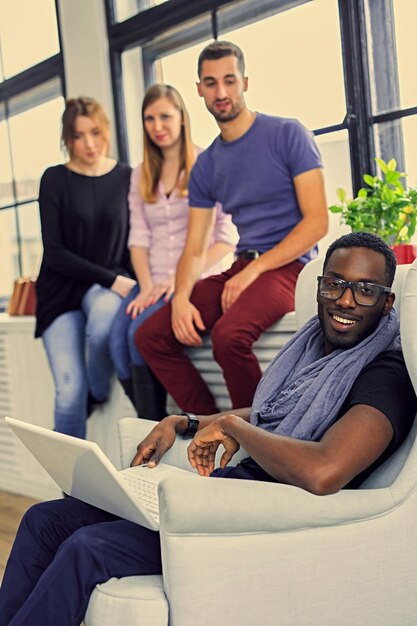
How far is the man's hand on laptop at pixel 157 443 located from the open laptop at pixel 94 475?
0.03m

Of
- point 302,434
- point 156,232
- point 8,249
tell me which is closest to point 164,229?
point 156,232

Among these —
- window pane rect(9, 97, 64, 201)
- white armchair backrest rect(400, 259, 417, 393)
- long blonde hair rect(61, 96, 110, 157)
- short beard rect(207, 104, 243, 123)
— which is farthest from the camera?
window pane rect(9, 97, 64, 201)

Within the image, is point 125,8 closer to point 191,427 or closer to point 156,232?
point 156,232

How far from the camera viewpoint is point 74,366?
3.60 meters

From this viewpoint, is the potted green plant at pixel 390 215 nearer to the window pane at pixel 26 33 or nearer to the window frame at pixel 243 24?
the window frame at pixel 243 24

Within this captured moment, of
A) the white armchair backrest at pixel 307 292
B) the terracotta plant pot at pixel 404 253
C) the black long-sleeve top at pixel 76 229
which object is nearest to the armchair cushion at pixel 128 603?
the white armchair backrest at pixel 307 292

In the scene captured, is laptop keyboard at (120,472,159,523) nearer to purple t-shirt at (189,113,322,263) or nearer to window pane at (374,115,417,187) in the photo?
purple t-shirt at (189,113,322,263)

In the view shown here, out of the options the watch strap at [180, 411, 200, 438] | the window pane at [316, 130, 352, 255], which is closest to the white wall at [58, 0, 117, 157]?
the window pane at [316, 130, 352, 255]

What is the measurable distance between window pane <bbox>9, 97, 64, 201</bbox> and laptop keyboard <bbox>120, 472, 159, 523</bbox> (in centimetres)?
307

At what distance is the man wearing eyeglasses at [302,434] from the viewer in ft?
5.28

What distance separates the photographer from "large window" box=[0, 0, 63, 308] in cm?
469

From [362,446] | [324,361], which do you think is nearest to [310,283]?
[324,361]

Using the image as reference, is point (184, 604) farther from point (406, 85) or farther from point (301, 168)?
point (406, 85)

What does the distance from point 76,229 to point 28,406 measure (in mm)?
1068
